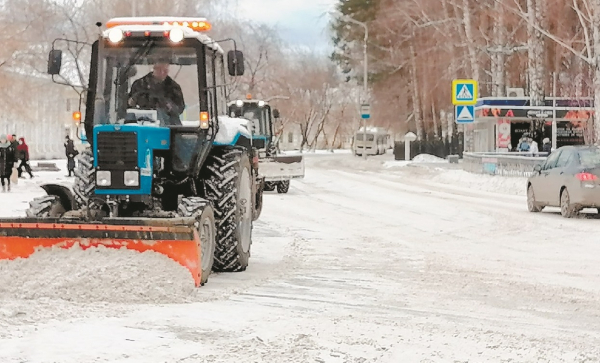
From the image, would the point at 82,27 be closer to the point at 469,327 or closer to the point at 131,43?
the point at 131,43

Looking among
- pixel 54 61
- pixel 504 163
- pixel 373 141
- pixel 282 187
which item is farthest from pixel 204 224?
pixel 373 141

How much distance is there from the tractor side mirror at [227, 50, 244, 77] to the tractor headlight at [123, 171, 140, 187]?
1.84 meters

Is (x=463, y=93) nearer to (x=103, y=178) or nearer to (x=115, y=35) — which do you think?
(x=115, y=35)

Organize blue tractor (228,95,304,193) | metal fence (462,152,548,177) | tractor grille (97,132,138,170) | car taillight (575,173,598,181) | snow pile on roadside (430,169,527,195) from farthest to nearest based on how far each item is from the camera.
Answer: metal fence (462,152,548,177), snow pile on roadside (430,169,527,195), blue tractor (228,95,304,193), car taillight (575,173,598,181), tractor grille (97,132,138,170)

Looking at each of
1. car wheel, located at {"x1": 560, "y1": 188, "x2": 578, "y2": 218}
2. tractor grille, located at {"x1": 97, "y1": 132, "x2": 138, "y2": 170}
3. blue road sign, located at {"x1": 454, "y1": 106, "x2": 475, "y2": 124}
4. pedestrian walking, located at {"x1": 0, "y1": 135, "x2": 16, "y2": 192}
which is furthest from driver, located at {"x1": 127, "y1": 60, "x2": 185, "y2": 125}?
blue road sign, located at {"x1": 454, "y1": 106, "x2": 475, "y2": 124}

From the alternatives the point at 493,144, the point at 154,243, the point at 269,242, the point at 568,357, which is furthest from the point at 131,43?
the point at 493,144

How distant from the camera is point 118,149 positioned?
994cm

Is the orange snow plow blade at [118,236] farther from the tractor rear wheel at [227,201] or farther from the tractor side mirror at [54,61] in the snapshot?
the tractor side mirror at [54,61]

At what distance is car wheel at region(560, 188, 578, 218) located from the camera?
19337 millimetres

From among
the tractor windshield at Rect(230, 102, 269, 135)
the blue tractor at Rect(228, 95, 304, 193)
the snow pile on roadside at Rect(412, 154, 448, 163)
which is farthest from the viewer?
the snow pile on roadside at Rect(412, 154, 448, 163)

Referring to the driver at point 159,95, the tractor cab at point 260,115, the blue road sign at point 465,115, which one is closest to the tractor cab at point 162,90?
the driver at point 159,95

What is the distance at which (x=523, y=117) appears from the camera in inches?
1700

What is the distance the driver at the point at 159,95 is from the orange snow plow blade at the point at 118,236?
187 cm

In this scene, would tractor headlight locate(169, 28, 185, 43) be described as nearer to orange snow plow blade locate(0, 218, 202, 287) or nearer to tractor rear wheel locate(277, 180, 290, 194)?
orange snow plow blade locate(0, 218, 202, 287)
